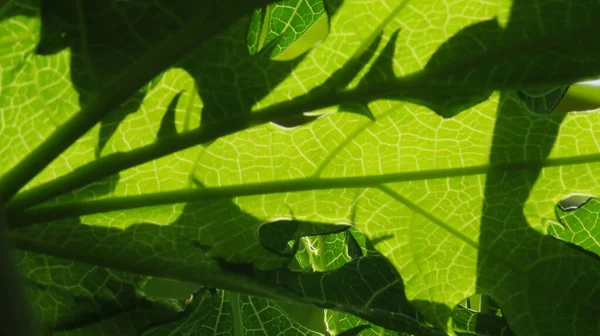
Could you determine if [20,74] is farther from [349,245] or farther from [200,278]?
[349,245]

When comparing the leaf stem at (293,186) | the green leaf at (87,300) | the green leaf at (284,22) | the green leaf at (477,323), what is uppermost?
the green leaf at (284,22)

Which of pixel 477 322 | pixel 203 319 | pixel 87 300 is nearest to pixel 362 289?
pixel 477 322

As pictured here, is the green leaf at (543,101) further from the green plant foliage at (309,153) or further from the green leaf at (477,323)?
the green leaf at (477,323)

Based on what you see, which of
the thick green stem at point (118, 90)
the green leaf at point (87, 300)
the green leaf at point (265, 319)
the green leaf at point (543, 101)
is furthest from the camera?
the green leaf at point (265, 319)

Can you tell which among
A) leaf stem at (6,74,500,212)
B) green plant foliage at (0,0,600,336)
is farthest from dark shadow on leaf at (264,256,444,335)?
leaf stem at (6,74,500,212)

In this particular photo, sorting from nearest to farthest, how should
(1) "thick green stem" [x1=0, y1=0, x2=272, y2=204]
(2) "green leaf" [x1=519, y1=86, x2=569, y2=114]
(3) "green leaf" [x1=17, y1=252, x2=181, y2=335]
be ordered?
1. (1) "thick green stem" [x1=0, y1=0, x2=272, y2=204]
2. (2) "green leaf" [x1=519, y1=86, x2=569, y2=114]
3. (3) "green leaf" [x1=17, y1=252, x2=181, y2=335]

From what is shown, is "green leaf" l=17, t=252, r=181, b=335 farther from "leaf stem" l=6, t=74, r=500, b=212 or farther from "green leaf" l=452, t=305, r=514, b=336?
"green leaf" l=452, t=305, r=514, b=336

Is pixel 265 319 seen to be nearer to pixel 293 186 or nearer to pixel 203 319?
pixel 203 319

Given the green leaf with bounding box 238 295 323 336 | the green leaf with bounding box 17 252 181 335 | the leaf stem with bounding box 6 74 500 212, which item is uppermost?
the leaf stem with bounding box 6 74 500 212

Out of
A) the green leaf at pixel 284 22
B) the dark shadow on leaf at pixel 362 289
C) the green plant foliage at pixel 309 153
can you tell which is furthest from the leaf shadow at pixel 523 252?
the green leaf at pixel 284 22
